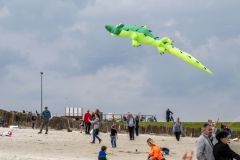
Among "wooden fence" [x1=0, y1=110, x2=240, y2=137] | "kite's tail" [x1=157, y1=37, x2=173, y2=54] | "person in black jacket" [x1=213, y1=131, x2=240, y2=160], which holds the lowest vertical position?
"person in black jacket" [x1=213, y1=131, x2=240, y2=160]

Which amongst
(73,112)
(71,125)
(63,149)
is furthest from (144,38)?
(73,112)

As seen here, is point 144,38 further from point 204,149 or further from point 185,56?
point 204,149

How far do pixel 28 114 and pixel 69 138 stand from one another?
15128mm

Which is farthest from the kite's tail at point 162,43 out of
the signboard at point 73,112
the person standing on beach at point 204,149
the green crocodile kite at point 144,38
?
the signboard at point 73,112

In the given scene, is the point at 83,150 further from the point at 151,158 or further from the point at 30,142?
the point at 151,158

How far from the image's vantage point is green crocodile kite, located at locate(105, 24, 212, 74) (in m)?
22.9

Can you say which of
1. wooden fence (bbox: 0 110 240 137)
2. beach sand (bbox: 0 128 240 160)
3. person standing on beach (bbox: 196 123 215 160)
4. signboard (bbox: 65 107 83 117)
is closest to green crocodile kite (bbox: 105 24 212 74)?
beach sand (bbox: 0 128 240 160)

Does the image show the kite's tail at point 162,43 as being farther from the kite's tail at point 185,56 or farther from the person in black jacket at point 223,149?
the person in black jacket at point 223,149

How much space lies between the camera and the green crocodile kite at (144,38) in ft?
75.2

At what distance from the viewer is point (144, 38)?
2353 centimetres

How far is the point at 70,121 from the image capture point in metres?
45.3

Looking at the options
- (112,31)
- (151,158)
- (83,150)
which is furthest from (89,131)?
(151,158)

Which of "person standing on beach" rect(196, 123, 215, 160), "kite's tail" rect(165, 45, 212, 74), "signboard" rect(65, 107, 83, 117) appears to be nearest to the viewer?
"person standing on beach" rect(196, 123, 215, 160)

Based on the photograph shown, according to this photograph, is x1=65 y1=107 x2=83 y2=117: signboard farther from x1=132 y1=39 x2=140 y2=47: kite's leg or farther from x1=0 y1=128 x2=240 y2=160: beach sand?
x1=132 y1=39 x2=140 y2=47: kite's leg
